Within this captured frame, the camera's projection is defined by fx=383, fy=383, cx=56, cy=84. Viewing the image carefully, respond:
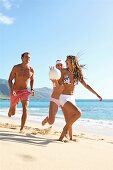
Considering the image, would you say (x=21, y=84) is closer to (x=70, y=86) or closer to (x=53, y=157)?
(x=70, y=86)

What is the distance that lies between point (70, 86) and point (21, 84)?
5.79 feet

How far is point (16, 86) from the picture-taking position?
28.6 ft

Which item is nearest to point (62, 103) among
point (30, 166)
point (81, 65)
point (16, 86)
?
point (81, 65)

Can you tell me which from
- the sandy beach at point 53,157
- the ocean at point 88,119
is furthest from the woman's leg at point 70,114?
the ocean at point 88,119

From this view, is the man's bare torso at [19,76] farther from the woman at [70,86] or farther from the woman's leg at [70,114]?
the woman's leg at [70,114]

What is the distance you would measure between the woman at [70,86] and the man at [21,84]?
56.8 inches

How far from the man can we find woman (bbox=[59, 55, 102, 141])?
4.73 feet

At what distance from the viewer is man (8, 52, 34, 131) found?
27.8 ft

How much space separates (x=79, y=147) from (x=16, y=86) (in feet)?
9.48

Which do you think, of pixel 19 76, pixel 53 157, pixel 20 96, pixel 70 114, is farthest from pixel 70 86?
pixel 53 157

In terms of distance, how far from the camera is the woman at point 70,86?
23.1 feet

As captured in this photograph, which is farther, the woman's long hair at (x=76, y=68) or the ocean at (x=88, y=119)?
the ocean at (x=88, y=119)

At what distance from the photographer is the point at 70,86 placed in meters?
7.29

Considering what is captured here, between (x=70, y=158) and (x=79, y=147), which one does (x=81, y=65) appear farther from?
(x=70, y=158)
